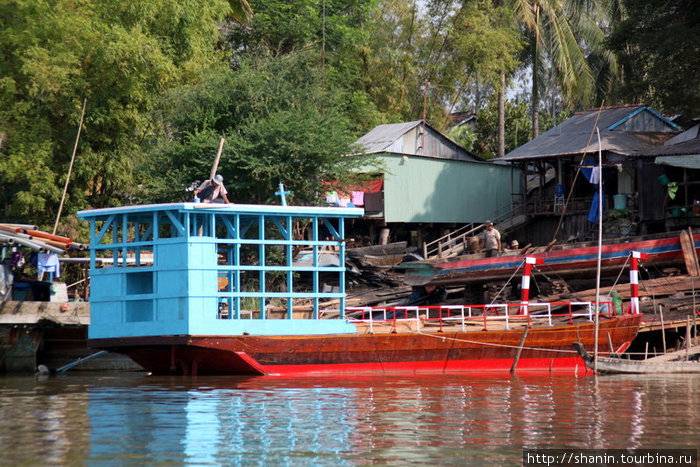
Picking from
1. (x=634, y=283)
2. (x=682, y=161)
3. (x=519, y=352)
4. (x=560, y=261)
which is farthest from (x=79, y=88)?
(x=682, y=161)

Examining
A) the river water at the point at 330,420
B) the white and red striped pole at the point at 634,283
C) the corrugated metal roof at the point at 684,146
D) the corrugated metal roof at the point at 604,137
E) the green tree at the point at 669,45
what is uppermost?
the green tree at the point at 669,45

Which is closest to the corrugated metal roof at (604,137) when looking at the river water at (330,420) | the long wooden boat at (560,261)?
the long wooden boat at (560,261)

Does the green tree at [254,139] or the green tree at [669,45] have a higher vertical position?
the green tree at [669,45]

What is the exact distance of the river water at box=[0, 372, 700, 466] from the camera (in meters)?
9.20

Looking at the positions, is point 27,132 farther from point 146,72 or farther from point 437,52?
point 437,52

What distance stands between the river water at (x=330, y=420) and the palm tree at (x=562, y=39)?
2461cm

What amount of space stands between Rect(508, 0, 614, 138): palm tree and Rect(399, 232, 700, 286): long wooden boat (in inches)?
655

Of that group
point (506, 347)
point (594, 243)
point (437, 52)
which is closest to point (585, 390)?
point (506, 347)

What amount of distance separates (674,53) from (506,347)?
49.9 ft

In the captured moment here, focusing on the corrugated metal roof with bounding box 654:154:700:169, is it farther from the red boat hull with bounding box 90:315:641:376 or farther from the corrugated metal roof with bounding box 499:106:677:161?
the red boat hull with bounding box 90:315:641:376

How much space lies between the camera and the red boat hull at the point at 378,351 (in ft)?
53.8

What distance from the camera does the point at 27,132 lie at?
83.1ft

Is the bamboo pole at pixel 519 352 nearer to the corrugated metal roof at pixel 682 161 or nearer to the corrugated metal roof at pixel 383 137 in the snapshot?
the corrugated metal roof at pixel 682 161

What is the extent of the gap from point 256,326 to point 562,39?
2733 cm
